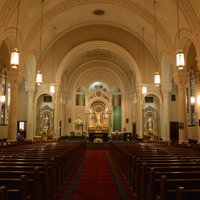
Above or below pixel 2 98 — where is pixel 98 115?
below

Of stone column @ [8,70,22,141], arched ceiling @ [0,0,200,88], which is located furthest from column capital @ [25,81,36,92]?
stone column @ [8,70,22,141]

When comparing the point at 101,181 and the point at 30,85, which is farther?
the point at 30,85

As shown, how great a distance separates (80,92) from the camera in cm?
3297

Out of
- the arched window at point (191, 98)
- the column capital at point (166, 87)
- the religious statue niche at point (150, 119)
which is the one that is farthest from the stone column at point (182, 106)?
the religious statue niche at point (150, 119)

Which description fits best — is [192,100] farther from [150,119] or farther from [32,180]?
[32,180]

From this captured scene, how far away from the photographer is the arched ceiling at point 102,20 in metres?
13.1

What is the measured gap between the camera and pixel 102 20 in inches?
859

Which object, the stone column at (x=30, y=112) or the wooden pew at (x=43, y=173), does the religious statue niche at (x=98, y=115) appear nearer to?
the stone column at (x=30, y=112)

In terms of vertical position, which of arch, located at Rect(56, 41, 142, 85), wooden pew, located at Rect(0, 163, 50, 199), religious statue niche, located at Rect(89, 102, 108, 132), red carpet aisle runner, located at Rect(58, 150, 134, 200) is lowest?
red carpet aisle runner, located at Rect(58, 150, 134, 200)

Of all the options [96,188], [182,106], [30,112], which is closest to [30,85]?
[30,112]

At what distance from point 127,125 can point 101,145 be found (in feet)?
30.2

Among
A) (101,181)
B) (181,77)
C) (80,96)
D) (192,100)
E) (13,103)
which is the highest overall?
(80,96)

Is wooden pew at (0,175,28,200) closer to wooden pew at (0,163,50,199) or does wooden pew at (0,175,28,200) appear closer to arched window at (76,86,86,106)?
wooden pew at (0,163,50,199)

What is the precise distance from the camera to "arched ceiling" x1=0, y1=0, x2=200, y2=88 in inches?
518
